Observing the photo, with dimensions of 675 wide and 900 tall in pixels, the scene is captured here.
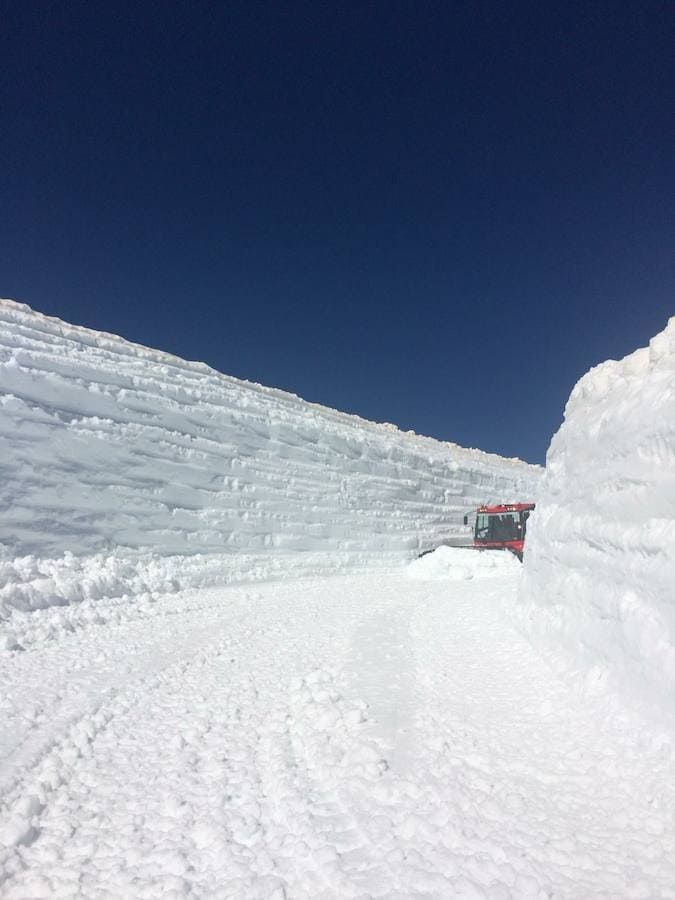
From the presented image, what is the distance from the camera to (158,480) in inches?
538

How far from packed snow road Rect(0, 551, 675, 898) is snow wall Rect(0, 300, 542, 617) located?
13.5ft

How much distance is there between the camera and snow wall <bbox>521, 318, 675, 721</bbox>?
13.2ft

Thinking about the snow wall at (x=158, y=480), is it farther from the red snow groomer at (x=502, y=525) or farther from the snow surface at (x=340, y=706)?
the red snow groomer at (x=502, y=525)

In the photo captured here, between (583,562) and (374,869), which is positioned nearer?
(374,869)

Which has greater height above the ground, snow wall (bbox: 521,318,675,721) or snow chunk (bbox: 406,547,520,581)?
snow wall (bbox: 521,318,675,721)

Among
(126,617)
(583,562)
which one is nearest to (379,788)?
(583,562)

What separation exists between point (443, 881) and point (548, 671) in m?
3.36

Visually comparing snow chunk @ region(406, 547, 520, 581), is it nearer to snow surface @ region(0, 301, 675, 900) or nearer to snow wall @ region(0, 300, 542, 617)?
snow surface @ region(0, 301, 675, 900)

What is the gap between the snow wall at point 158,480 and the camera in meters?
11.0

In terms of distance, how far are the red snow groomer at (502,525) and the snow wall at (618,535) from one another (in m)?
9.46

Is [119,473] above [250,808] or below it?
above

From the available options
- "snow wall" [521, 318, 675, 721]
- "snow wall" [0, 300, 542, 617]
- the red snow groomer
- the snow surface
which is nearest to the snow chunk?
the red snow groomer

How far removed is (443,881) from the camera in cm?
252

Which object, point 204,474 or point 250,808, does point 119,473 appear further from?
point 250,808
